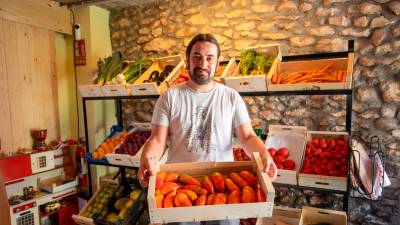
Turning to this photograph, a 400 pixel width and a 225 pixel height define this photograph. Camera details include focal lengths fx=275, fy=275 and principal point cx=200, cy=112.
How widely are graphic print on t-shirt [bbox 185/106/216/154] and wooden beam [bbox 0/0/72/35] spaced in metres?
2.43

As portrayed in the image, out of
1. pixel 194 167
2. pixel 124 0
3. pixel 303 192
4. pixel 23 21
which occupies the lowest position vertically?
pixel 303 192

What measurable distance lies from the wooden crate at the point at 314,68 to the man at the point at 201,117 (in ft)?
2.47

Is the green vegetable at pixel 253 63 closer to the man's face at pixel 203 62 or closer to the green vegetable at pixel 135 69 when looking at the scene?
the man's face at pixel 203 62

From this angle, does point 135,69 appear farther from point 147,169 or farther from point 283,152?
point 147,169

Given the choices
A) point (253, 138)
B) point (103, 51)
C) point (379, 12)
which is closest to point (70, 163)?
point (103, 51)

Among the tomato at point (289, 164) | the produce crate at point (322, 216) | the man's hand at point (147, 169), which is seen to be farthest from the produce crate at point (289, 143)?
the man's hand at point (147, 169)

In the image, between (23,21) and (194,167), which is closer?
(194,167)

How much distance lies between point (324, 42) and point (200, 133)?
1752 millimetres

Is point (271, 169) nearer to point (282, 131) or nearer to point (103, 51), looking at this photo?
point (282, 131)

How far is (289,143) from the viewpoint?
2.38 meters

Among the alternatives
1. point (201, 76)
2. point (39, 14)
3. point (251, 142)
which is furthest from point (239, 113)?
point (39, 14)

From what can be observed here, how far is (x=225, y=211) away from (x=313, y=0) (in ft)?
7.63

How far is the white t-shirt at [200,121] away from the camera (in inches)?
59.5

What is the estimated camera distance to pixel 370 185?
Answer: 80.8 inches
